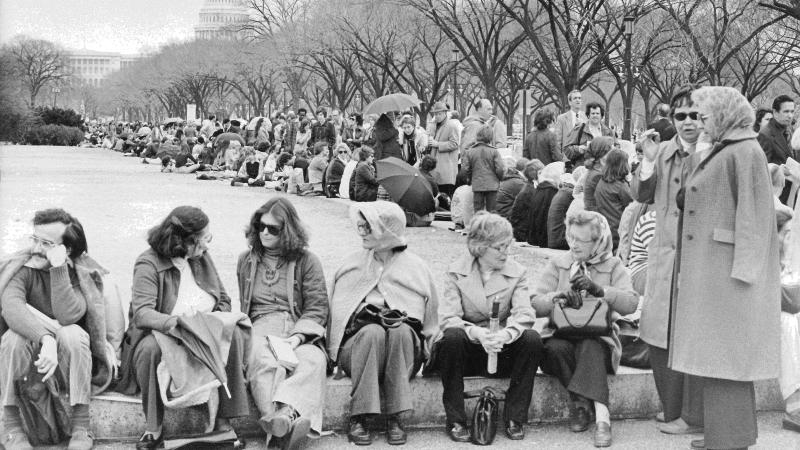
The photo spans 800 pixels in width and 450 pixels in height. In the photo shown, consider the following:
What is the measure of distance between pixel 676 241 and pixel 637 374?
96 cm

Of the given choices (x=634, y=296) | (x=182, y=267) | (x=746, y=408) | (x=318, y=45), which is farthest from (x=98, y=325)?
(x=318, y=45)

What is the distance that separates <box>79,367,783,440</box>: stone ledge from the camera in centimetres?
554

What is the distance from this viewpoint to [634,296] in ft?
19.2

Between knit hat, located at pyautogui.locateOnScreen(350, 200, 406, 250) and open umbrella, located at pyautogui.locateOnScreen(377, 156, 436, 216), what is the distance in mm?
7731

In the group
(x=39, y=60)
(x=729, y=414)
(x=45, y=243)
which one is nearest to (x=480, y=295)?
(x=729, y=414)

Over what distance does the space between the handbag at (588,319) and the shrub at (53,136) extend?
180ft

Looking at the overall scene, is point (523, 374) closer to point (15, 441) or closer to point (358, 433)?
point (358, 433)

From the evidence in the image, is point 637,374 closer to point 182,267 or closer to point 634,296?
point 634,296

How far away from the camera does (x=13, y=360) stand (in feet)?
17.5

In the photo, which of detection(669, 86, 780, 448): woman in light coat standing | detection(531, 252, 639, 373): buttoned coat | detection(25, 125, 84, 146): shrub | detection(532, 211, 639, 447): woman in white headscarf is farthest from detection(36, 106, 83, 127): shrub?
detection(669, 86, 780, 448): woman in light coat standing

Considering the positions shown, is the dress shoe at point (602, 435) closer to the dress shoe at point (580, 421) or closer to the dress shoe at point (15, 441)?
the dress shoe at point (580, 421)

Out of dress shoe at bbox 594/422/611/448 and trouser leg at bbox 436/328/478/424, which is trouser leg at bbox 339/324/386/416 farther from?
dress shoe at bbox 594/422/611/448

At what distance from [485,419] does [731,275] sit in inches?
58.9

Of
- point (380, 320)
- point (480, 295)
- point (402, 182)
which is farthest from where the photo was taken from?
point (402, 182)
